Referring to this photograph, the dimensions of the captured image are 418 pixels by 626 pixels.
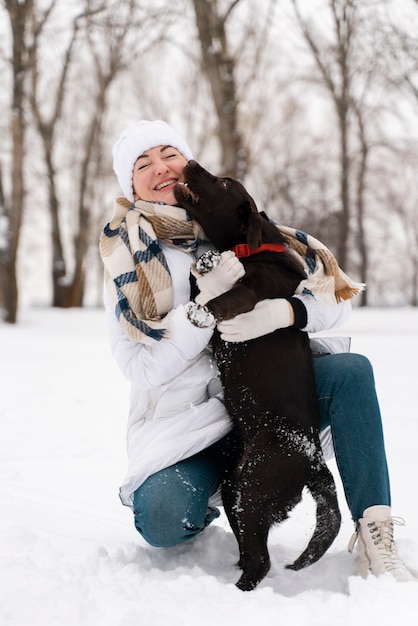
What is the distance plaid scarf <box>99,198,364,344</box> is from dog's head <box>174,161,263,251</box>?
47 millimetres

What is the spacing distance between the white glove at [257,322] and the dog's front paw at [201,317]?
39 mm

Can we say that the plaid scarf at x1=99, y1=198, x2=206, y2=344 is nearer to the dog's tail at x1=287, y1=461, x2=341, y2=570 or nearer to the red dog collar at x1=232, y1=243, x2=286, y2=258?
the red dog collar at x1=232, y1=243, x2=286, y2=258

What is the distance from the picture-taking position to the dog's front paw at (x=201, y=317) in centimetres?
176

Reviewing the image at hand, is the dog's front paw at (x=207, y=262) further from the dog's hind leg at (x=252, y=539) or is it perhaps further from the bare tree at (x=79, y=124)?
the bare tree at (x=79, y=124)

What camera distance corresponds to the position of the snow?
1.32m

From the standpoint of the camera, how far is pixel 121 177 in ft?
7.17

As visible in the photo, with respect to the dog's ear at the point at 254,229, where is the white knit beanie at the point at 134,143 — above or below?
above

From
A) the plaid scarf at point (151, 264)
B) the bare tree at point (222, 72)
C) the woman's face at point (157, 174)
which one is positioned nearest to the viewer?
the plaid scarf at point (151, 264)

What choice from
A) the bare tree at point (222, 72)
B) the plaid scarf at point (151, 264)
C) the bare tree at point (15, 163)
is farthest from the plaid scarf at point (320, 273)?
the bare tree at point (15, 163)

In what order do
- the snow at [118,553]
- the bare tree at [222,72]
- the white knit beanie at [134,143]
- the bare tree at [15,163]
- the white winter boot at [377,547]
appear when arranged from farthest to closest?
the bare tree at [15,163] → the bare tree at [222,72] → the white knit beanie at [134,143] → the white winter boot at [377,547] → the snow at [118,553]

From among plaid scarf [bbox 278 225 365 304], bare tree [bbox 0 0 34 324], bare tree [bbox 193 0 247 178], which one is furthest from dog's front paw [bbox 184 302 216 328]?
bare tree [bbox 0 0 34 324]

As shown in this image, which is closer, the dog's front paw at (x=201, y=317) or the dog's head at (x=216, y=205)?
the dog's front paw at (x=201, y=317)

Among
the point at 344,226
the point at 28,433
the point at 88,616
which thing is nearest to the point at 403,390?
the point at 28,433

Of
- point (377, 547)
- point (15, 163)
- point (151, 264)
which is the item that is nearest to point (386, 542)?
point (377, 547)
